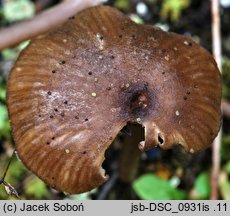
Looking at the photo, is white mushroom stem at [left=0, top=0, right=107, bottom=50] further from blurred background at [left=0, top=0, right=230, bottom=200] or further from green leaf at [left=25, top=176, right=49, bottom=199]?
green leaf at [left=25, top=176, right=49, bottom=199]

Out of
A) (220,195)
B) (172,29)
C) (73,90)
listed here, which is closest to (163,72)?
(73,90)

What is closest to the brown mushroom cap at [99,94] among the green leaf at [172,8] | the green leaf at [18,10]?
the green leaf at [18,10]

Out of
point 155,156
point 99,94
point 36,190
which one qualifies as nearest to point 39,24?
point 99,94

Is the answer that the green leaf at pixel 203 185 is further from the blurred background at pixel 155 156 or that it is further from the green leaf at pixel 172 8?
the green leaf at pixel 172 8

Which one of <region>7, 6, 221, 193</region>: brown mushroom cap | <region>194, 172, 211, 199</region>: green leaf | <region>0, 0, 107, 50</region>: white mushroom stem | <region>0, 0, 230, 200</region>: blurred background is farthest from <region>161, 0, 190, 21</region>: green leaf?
<region>7, 6, 221, 193</region>: brown mushroom cap

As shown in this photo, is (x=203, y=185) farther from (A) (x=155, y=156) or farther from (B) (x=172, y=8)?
(B) (x=172, y=8)

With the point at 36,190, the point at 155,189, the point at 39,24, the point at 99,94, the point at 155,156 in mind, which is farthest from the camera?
the point at 155,156
